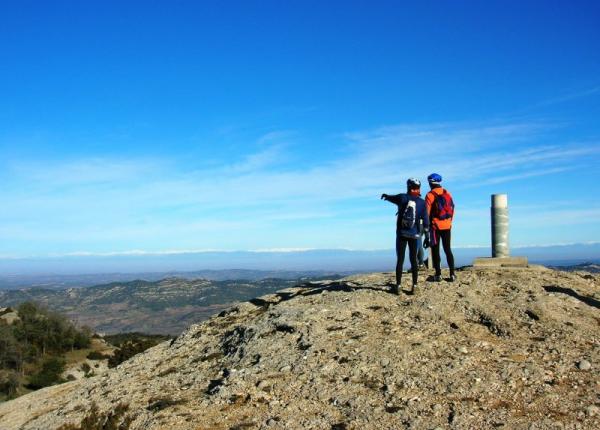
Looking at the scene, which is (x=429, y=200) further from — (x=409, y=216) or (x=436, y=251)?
(x=436, y=251)

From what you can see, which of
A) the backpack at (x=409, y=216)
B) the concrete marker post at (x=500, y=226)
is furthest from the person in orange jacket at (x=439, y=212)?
the concrete marker post at (x=500, y=226)

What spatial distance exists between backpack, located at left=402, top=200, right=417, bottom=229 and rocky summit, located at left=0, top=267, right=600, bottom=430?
5.84 ft

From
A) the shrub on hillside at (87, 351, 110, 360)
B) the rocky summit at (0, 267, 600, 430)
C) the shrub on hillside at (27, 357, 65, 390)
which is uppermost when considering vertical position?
the rocky summit at (0, 267, 600, 430)

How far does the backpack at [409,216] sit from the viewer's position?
11852 millimetres

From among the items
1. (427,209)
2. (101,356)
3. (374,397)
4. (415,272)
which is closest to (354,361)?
(374,397)

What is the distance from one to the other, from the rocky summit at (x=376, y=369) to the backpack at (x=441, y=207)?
182 cm

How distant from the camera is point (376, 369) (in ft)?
28.4

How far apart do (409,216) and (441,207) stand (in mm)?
1250

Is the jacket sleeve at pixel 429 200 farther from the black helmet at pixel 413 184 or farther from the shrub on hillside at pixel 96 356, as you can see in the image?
the shrub on hillside at pixel 96 356

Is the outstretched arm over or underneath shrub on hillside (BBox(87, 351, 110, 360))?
over

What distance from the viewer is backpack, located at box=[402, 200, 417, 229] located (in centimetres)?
1185

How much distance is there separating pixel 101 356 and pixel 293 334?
4286cm

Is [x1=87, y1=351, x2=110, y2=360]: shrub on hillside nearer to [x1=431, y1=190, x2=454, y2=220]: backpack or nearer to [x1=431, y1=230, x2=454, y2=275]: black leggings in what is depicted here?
[x1=431, y1=230, x2=454, y2=275]: black leggings

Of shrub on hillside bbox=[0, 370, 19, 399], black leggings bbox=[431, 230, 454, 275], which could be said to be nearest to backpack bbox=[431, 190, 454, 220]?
black leggings bbox=[431, 230, 454, 275]
